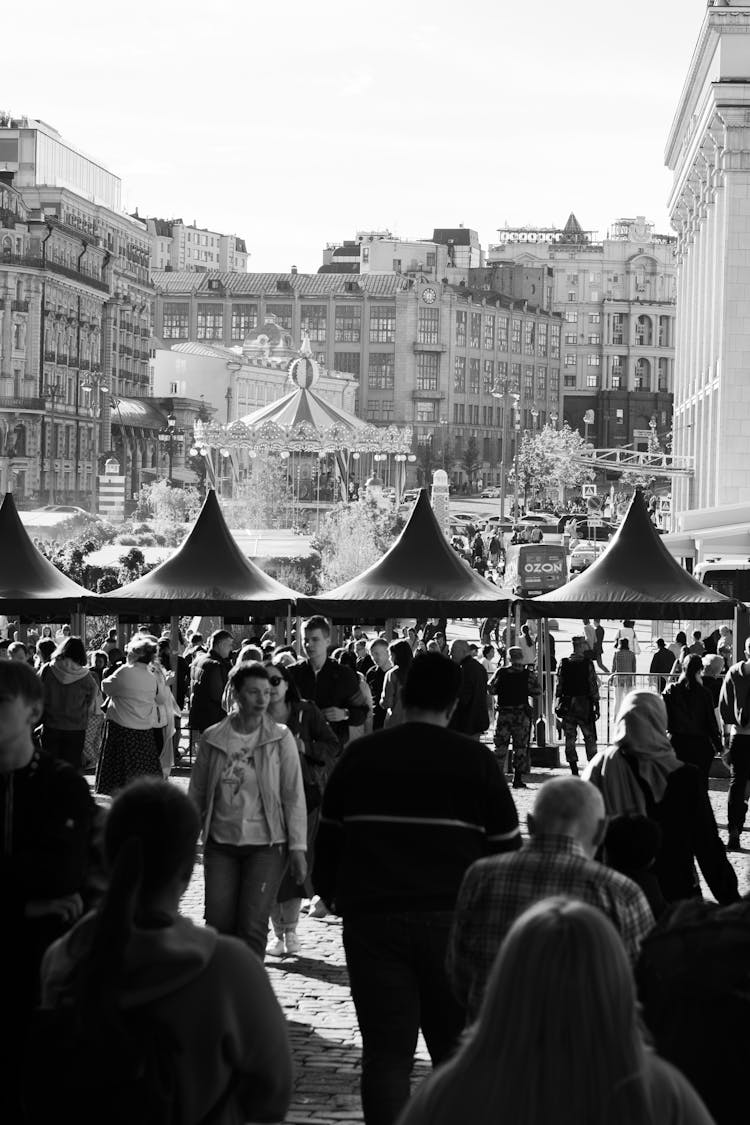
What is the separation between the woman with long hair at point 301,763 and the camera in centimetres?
1021

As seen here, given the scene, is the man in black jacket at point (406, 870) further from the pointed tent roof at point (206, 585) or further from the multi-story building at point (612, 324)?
the multi-story building at point (612, 324)

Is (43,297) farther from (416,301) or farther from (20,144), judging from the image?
(416,301)

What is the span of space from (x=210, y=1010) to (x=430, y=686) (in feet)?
7.90

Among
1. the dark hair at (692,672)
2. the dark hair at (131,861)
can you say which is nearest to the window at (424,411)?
the dark hair at (692,672)

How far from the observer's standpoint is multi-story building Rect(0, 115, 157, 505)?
321 feet

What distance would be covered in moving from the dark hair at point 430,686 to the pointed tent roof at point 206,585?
1326 cm

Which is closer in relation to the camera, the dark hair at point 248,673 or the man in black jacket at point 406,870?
the man in black jacket at point 406,870

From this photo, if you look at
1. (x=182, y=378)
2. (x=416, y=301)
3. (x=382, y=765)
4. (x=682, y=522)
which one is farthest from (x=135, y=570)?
(x=416, y=301)

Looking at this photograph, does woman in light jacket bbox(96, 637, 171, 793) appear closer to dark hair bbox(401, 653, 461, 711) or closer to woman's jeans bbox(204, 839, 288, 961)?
woman's jeans bbox(204, 839, 288, 961)

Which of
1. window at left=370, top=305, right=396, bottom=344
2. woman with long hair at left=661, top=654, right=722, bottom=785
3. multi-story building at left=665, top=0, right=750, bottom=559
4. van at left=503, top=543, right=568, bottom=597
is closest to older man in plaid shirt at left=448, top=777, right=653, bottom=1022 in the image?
woman with long hair at left=661, top=654, right=722, bottom=785

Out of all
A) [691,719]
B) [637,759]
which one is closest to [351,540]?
[691,719]

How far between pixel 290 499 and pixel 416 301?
94.4 meters

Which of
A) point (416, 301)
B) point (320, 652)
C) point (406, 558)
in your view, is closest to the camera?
point (320, 652)

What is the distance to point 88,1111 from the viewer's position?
342 centimetres
